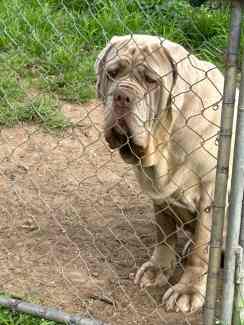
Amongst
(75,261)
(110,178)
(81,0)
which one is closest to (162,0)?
(81,0)

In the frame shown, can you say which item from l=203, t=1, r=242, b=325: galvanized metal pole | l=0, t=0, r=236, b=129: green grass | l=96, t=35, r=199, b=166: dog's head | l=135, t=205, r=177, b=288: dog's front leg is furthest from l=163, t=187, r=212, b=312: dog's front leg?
l=0, t=0, r=236, b=129: green grass

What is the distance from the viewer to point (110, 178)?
441cm

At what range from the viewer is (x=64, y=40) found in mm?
5328

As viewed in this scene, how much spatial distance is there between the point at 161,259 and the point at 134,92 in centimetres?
85

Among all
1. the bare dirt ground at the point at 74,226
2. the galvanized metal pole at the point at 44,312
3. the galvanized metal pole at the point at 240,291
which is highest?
the galvanized metal pole at the point at 240,291

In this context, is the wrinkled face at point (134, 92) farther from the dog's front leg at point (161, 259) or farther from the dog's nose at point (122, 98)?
the dog's front leg at point (161, 259)

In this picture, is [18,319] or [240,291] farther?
[18,319]

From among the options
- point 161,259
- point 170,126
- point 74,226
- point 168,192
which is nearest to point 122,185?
point 74,226

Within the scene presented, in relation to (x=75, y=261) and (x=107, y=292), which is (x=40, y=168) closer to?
(x=75, y=261)

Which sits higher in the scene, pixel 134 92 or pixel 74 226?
pixel 134 92

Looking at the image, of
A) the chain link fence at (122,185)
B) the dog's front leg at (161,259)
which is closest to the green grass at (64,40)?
the chain link fence at (122,185)

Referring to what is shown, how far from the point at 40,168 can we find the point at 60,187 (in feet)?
0.68

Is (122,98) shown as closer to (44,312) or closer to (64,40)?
(44,312)

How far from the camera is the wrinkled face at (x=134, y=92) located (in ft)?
10.0
